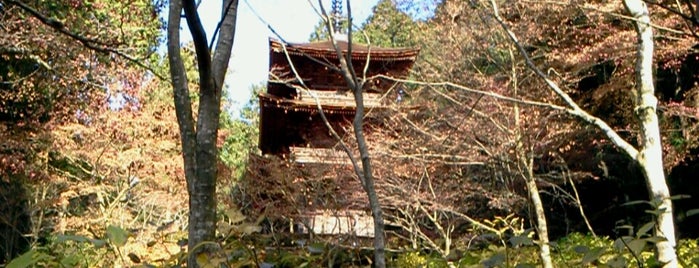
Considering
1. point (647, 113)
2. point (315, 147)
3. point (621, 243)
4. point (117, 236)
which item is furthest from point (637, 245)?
point (315, 147)

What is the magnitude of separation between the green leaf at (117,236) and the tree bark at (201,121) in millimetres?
187

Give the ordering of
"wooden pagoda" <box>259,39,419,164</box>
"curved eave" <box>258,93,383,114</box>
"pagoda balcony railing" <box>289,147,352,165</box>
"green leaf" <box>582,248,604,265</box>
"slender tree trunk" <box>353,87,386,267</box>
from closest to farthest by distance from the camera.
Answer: "green leaf" <box>582,248,604,265</box> → "slender tree trunk" <box>353,87,386,267</box> → "pagoda balcony railing" <box>289,147,352,165</box> → "wooden pagoda" <box>259,39,419,164</box> → "curved eave" <box>258,93,383,114</box>

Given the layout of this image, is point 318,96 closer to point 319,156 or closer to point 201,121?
point 319,156

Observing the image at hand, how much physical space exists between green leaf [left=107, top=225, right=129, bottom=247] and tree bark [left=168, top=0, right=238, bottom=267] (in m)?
0.19

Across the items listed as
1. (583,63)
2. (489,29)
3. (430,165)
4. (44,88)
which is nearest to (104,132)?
(44,88)

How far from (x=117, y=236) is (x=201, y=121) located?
0.44 meters

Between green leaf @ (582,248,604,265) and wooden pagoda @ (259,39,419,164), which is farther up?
wooden pagoda @ (259,39,419,164)

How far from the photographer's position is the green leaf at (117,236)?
76cm

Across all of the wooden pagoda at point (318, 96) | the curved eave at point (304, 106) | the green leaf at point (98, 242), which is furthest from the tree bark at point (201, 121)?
the curved eave at point (304, 106)

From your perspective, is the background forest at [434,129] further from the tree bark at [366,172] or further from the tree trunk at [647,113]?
the tree bark at [366,172]

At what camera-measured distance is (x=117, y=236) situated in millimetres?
773

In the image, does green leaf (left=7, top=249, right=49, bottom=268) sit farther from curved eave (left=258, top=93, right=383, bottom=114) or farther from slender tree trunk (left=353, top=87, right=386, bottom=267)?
curved eave (left=258, top=93, right=383, bottom=114)

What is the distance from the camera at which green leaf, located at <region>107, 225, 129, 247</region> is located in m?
0.76

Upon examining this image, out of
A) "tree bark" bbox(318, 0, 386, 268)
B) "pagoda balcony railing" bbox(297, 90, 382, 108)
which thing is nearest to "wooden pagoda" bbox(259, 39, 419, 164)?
"pagoda balcony railing" bbox(297, 90, 382, 108)
